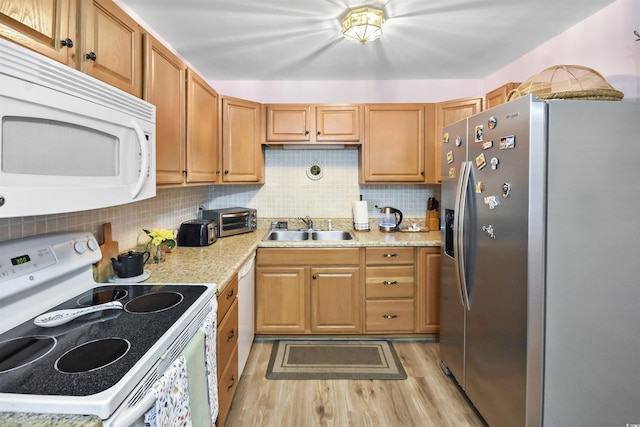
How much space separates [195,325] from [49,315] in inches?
18.6

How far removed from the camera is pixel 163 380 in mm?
875

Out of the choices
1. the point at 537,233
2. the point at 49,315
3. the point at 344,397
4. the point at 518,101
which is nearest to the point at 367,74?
the point at 518,101

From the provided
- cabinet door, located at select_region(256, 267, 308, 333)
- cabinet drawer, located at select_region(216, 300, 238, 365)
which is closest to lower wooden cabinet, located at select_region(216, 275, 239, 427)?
cabinet drawer, located at select_region(216, 300, 238, 365)

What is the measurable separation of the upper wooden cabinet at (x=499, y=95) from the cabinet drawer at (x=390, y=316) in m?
1.73

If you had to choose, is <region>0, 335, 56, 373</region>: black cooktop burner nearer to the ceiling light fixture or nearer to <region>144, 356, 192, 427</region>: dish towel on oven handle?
<region>144, 356, 192, 427</region>: dish towel on oven handle

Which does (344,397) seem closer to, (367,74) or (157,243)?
(157,243)

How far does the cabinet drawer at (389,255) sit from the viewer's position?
2594 mm

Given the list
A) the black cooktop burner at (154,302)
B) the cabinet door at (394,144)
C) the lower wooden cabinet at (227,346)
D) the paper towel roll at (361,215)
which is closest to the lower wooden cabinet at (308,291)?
the paper towel roll at (361,215)

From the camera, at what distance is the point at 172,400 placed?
0.90 meters

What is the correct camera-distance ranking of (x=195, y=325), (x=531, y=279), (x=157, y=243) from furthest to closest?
(x=157, y=243) < (x=531, y=279) < (x=195, y=325)

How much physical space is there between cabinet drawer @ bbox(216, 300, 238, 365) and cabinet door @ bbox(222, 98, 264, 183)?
1.25 m

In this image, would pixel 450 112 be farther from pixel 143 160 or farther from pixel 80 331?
pixel 80 331

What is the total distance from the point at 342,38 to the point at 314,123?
0.78 meters

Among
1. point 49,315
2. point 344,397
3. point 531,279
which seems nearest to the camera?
point 49,315
